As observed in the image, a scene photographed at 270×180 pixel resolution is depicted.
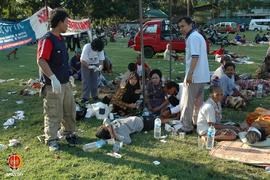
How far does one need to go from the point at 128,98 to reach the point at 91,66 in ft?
4.80

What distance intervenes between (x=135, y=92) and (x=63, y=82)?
2.23m

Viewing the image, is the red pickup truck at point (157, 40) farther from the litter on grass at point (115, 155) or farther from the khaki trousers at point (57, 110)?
the litter on grass at point (115, 155)

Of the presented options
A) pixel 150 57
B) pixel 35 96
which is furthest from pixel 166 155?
pixel 150 57

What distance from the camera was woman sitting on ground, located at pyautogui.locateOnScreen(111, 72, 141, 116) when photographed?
24.4 feet

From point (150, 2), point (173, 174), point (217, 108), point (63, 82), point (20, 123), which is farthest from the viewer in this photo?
point (150, 2)

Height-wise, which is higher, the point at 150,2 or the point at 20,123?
the point at 150,2

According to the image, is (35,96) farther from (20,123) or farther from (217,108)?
(217,108)

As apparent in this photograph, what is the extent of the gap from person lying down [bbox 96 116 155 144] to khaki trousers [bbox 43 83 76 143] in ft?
1.55

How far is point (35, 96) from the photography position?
940cm

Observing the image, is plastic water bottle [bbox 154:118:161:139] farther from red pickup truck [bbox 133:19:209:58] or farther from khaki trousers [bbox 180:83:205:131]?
red pickup truck [bbox 133:19:209:58]

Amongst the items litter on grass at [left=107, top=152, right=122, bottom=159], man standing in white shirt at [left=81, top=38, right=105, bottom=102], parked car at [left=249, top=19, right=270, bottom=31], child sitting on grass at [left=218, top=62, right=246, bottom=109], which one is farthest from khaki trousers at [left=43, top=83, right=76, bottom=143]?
parked car at [left=249, top=19, right=270, bottom=31]

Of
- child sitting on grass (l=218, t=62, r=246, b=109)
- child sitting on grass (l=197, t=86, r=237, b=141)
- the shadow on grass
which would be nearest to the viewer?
the shadow on grass

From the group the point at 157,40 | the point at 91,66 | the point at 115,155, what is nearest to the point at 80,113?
the point at 91,66

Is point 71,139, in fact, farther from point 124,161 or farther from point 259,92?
point 259,92
